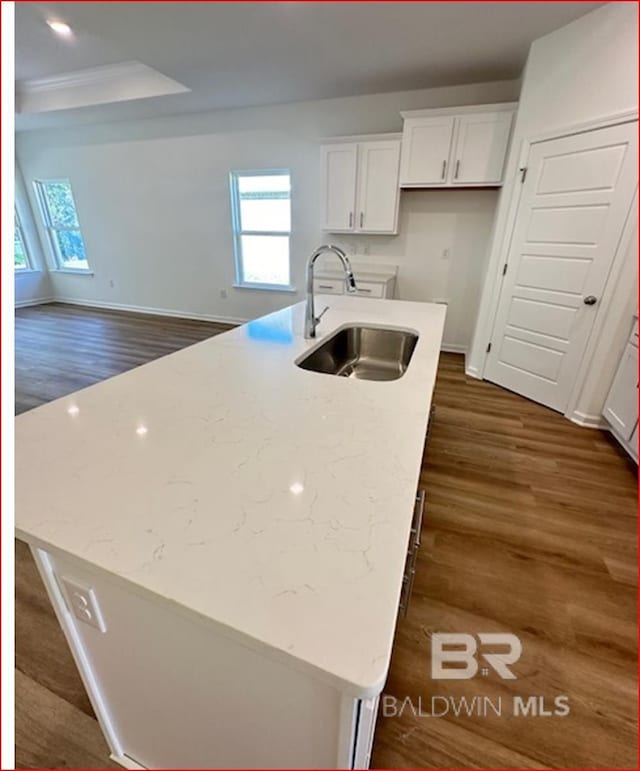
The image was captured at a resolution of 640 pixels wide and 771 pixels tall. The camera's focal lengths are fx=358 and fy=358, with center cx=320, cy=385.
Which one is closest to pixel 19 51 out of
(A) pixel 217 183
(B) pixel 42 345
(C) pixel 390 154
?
(A) pixel 217 183

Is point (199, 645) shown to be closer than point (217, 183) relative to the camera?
Yes

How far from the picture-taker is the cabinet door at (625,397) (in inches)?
90.1

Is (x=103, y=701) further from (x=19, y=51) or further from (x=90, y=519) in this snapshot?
(x=19, y=51)

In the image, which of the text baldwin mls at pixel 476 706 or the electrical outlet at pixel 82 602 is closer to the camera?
the electrical outlet at pixel 82 602

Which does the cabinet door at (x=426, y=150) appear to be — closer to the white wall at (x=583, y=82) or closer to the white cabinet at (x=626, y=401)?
the white wall at (x=583, y=82)

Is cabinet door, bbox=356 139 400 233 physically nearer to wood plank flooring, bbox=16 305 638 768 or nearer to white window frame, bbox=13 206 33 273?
wood plank flooring, bbox=16 305 638 768

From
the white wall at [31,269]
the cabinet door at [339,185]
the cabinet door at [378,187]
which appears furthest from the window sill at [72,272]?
the cabinet door at [378,187]

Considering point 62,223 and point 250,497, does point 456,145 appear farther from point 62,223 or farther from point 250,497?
point 62,223

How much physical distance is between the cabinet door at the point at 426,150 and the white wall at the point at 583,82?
637 millimetres

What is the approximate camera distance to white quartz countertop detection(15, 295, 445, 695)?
0.47 metres

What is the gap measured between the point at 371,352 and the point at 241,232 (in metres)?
3.94

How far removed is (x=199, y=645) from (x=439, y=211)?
4.40 meters

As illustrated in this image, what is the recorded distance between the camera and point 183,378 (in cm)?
118

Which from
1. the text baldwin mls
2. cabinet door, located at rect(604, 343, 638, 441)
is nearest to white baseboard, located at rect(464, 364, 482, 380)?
cabinet door, located at rect(604, 343, 638, 441)
